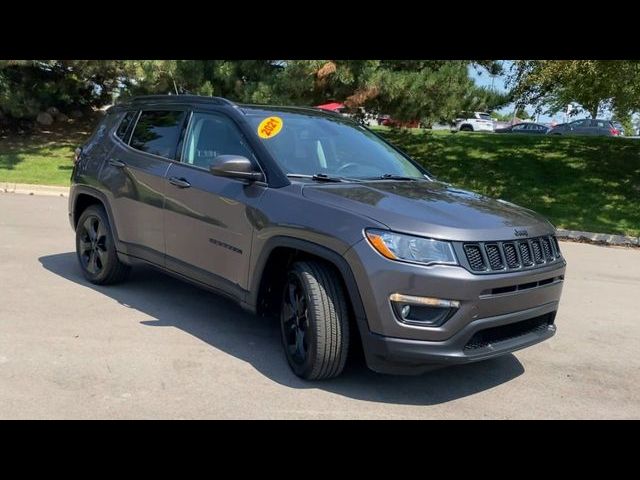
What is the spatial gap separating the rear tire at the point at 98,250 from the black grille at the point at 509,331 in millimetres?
3514

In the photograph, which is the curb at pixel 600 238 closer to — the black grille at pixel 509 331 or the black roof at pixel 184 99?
the black grille at pixel 509 331

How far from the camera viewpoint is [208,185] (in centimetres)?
441

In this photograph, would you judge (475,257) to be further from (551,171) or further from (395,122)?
(395,122)

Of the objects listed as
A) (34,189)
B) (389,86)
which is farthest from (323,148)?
(34,189)

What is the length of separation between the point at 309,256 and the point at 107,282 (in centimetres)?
273

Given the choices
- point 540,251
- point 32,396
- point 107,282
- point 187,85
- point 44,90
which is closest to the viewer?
point 32,396

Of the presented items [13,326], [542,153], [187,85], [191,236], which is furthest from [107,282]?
[542,153]

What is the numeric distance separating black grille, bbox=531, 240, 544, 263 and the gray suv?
0.05ft

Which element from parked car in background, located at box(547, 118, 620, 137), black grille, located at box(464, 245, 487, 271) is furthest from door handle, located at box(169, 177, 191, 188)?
parked car in background, located at box(547, 118, 620, 137)

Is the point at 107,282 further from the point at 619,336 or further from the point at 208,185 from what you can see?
the point at 619,336

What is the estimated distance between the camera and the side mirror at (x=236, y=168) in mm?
3943

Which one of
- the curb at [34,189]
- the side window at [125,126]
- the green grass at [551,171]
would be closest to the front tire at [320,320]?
the side window at [125,126]

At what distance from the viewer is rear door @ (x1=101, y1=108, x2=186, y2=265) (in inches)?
194

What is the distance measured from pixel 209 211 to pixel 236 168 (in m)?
0.56
